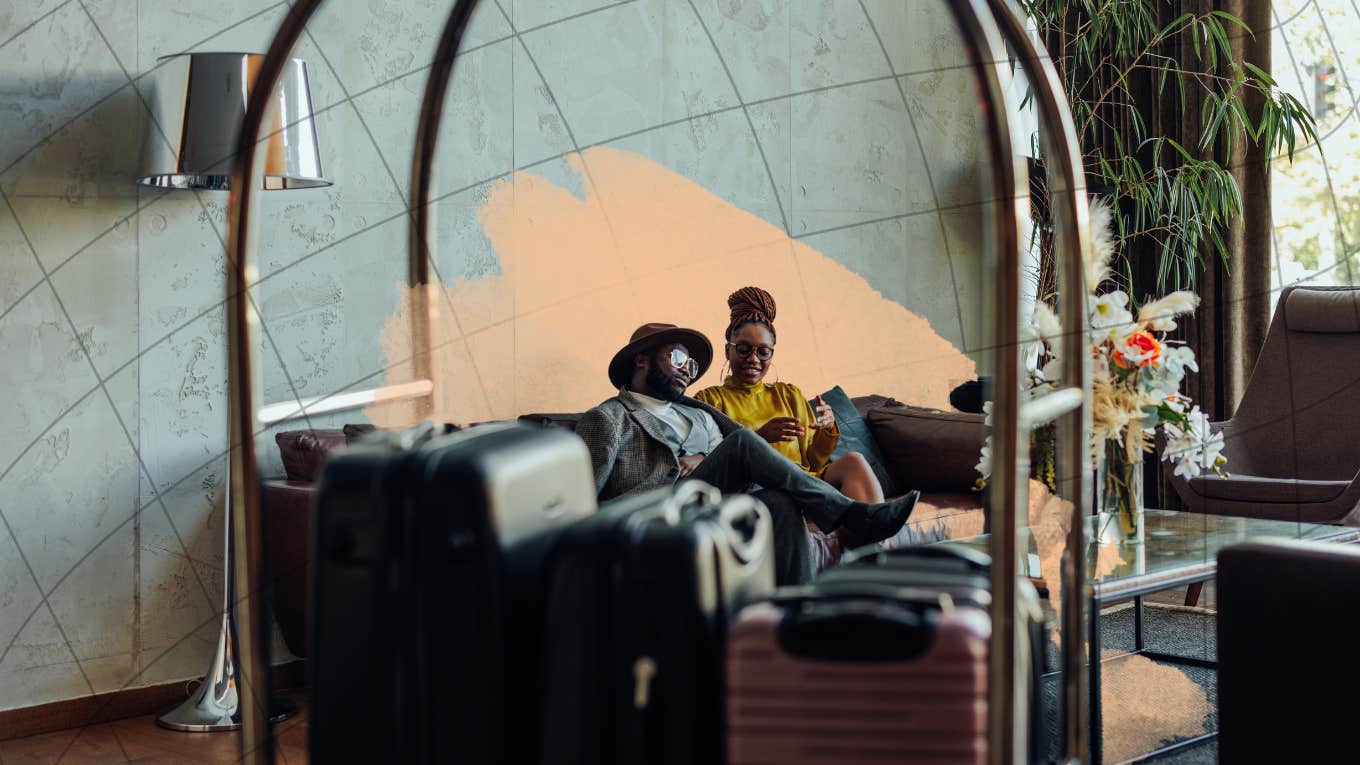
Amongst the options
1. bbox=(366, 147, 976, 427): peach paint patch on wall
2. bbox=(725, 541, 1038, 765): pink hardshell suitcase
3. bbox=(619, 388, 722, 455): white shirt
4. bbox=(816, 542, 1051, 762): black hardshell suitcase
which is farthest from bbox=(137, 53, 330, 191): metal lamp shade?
bbox=(725, 541, 1038, 765): pink hardshell suitcase

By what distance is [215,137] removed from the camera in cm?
258

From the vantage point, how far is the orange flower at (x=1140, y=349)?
2494 millimetres

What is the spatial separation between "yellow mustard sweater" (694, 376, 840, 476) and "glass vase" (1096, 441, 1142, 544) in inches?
37.7

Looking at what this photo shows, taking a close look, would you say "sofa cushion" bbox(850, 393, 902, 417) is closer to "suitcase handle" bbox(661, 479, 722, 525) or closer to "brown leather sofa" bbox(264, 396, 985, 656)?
"brown leather sofa" bbox(264, 396, 985, 656)

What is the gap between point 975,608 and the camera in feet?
2.74

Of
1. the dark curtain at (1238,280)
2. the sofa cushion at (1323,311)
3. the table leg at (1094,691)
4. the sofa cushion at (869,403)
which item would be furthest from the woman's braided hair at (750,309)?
the dark curtain at (1238,280)

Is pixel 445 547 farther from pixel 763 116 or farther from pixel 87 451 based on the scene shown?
pixel 763 116

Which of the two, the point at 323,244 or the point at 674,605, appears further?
the point at 323,244

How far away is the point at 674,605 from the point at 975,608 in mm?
205

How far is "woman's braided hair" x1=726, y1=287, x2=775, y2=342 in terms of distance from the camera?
3.54m

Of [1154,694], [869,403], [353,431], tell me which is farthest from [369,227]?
[1154,694]

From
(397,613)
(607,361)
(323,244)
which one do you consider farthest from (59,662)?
(397,613)

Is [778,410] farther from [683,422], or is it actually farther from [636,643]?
[636,643]

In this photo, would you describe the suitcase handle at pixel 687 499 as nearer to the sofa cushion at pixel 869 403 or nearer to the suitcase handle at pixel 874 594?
the suitcase handle at pixel 874 594
